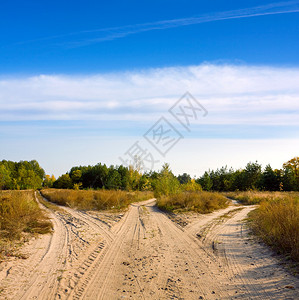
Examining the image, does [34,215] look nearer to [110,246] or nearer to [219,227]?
[110,246]

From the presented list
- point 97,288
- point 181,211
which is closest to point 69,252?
point 97,288

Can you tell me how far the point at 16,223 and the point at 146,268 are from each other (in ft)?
16.3

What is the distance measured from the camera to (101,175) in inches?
2603

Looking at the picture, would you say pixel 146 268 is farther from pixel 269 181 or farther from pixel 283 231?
pixel 269 181

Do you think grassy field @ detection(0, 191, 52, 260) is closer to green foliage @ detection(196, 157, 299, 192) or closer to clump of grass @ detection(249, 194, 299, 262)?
clump of grass @ detection(249, 194, 299, 262)

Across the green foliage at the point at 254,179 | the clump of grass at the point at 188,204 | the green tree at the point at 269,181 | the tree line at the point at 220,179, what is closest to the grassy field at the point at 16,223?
the clump of grass at the point at 188,204

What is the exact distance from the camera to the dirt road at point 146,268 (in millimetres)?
4422

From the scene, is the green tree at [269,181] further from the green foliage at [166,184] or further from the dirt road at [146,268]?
the dirt road at [146,268]

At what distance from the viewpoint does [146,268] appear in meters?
5.64

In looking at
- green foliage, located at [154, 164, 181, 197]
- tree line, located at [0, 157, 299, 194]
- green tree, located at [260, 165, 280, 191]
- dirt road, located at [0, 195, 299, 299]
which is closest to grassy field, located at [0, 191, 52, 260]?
dirt road, located at [0, 195, 299, 299]

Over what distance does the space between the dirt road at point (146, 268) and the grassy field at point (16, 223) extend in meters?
0.49

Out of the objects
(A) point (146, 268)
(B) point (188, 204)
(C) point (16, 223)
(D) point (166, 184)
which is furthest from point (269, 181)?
(A) point (146, 268)

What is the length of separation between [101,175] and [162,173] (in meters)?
45.6

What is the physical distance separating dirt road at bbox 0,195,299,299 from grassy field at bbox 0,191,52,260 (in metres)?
0.49
